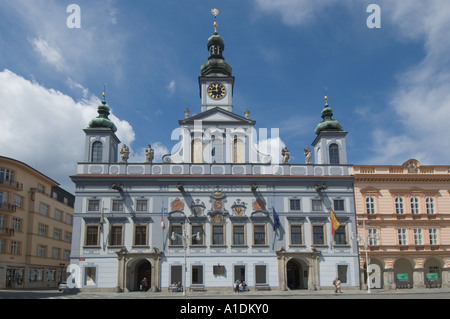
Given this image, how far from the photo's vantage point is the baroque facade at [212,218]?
40.5 m

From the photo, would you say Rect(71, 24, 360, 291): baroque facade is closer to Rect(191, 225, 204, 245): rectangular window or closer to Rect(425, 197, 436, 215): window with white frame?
Rect(191, 225, 204, 245): rectangular window

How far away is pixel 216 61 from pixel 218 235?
21272 millimetres

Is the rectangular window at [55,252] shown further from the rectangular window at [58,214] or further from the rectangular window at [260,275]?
the rectangular window at [260,275]

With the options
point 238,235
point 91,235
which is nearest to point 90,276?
point 91,235

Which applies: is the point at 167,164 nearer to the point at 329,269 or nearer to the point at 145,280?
the point at 145,280

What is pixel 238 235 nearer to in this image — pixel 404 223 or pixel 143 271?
pixel 143 271

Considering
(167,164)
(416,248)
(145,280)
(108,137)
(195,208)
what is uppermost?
(108,137)

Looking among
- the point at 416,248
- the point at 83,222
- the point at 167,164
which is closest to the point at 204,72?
the point at 167,164

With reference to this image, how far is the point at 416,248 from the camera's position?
42.1m

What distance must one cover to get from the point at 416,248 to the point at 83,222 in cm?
3301

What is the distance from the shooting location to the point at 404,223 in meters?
42.6

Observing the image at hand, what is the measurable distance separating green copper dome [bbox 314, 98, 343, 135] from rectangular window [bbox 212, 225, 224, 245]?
630 inches
